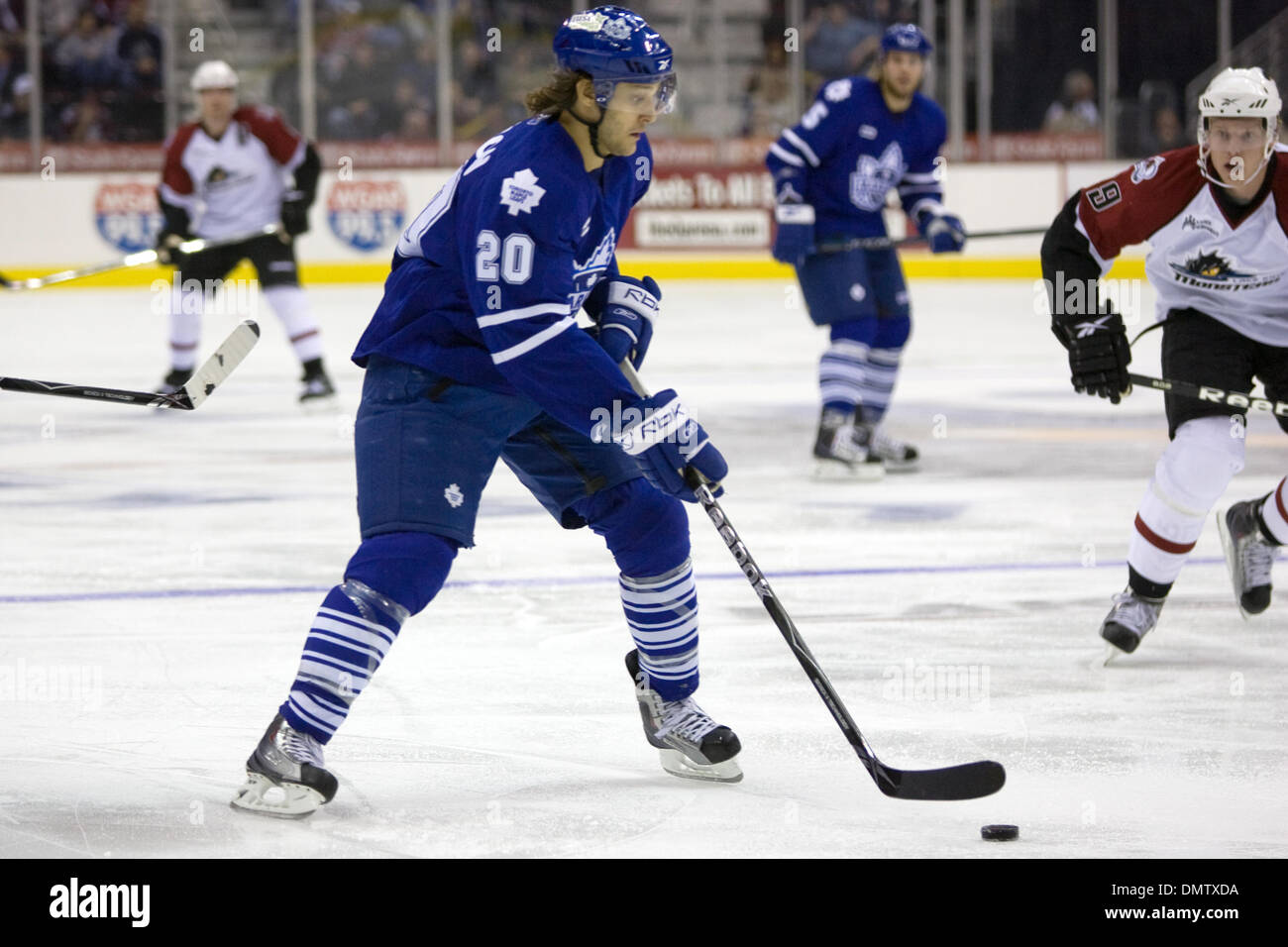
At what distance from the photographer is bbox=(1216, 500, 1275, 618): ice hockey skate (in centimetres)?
388

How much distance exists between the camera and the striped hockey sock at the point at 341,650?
8.64ft

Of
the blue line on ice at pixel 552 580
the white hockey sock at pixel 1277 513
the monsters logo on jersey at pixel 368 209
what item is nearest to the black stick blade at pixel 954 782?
the white hockey sock at pixel 1277 513

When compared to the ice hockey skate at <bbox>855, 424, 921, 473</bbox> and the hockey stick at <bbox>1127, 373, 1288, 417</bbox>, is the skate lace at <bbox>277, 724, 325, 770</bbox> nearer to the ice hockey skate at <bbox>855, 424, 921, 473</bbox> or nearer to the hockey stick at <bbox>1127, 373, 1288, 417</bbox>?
the hockey stick at <bbox>1127, 373, 1288, 417</bbox>

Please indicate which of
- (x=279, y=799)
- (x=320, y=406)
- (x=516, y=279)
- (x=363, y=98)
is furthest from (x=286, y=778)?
(x=363, y=98)

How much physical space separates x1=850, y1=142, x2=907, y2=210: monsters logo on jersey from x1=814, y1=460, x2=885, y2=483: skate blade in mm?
833

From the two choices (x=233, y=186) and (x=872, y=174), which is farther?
(x=233, y=186)

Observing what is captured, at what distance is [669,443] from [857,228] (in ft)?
12.1

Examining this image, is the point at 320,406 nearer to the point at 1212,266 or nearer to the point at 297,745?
the point at 1212,266

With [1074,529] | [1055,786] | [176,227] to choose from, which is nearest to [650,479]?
[1055,786]

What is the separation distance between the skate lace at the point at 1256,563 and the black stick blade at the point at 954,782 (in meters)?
1.46

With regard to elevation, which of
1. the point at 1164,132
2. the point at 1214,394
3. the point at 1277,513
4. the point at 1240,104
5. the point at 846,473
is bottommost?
the point at 846,473

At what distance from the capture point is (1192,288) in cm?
367

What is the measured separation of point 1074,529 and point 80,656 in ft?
8.27
